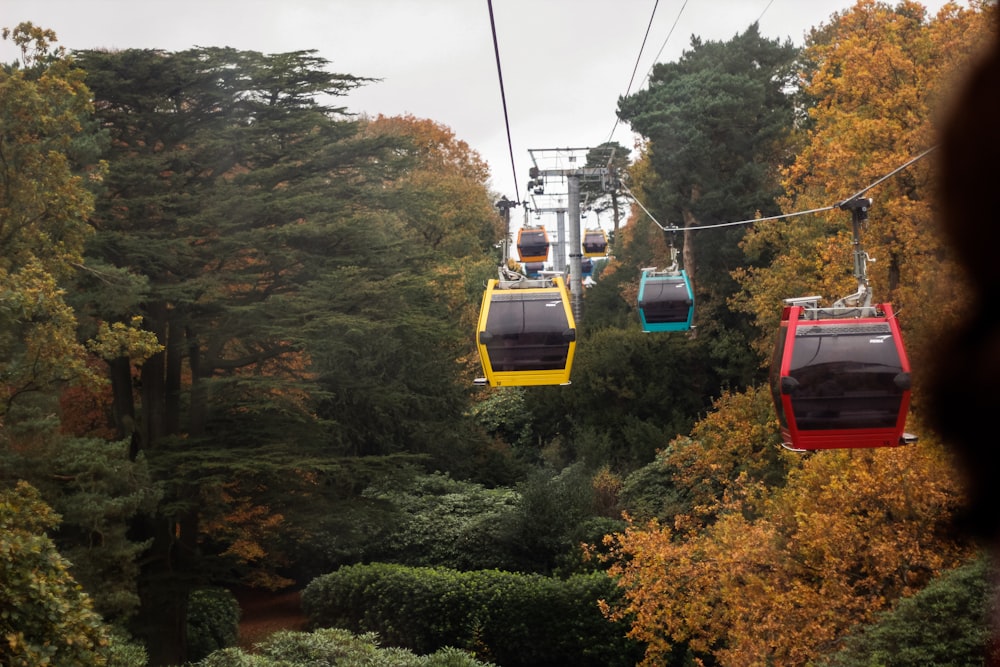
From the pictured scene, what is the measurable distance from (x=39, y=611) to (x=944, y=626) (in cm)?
898

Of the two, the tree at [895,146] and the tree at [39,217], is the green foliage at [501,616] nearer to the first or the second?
the tree at [895,146]

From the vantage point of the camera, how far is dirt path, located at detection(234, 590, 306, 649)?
84.6 ft

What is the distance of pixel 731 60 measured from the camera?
125ft

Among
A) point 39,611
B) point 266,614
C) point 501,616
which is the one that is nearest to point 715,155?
point 501,616

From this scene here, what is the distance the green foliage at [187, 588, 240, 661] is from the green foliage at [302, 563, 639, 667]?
380 cm

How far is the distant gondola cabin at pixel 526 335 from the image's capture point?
43.0 ft

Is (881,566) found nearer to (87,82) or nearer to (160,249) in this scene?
(160,249)

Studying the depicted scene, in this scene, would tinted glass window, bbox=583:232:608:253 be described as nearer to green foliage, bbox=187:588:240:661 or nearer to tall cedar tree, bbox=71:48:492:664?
tall cedar tree, bbox=71:48:492:664

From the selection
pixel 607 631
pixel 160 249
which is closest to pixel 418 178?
pixel 160 249

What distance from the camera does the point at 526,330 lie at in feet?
43.2

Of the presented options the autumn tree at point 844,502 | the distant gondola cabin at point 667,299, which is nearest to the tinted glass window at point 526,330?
the autumn tree at point 844,502

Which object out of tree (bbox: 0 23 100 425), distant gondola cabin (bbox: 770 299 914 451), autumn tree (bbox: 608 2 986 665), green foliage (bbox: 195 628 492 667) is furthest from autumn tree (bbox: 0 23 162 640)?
distant gondola cabin (bbox: 770 299 914 451)

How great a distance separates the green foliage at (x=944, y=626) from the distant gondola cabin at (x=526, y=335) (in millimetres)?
4825

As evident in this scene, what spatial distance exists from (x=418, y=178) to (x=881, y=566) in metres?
37.1
